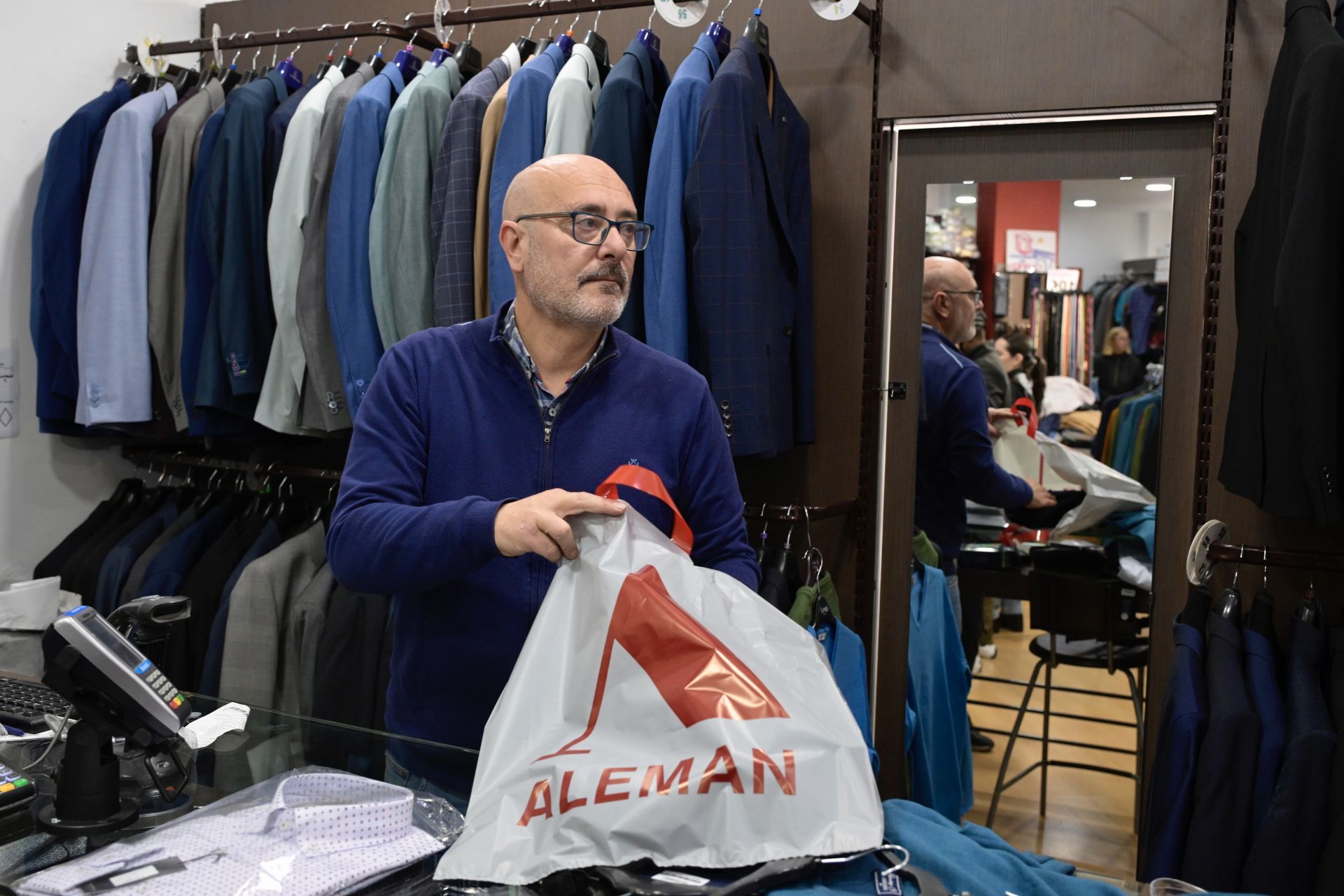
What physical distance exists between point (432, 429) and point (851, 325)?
162 cm

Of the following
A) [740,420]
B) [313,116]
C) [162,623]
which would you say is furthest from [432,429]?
[313,116]

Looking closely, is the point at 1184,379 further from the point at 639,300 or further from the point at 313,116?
the point at 313,116

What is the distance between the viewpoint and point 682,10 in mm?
2574

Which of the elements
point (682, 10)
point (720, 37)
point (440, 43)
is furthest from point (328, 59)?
point (682, 10)

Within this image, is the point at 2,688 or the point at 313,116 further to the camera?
the point at 313,116

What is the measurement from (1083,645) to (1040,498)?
1.29 feet

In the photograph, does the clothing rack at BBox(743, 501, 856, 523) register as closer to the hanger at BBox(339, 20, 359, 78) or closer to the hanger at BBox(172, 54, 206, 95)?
the hanger at BBox(339, 20, 359, 78)

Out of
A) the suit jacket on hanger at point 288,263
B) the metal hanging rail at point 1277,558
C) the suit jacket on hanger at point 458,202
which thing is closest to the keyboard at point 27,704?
the suit jacket on hanger at point 458,202

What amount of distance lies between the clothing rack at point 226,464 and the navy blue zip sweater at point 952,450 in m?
1.62

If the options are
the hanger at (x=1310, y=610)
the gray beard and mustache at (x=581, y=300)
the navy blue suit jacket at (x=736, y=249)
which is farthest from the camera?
the navy blue suit jacket at (x=736, y=249)

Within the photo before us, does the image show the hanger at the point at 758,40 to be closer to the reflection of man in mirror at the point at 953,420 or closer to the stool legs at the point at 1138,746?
the reflection of man in mirror at the point at 953,420

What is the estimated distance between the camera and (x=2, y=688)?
Result: 5.69 feet

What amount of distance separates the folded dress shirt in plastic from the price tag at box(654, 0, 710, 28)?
1903mm

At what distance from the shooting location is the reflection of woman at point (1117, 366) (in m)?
2.86
